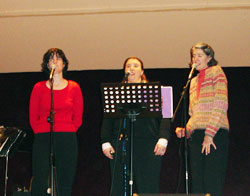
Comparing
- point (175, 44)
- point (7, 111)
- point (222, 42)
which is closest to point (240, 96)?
point (222, 42)

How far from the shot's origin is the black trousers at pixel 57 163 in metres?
3.46

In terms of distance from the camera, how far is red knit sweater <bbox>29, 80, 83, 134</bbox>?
11.7 ft

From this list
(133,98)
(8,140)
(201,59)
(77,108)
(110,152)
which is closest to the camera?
(133,98)

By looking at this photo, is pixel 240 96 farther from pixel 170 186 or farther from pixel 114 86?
pixel 114 86

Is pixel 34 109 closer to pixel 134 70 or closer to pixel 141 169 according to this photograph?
pixel 134 70

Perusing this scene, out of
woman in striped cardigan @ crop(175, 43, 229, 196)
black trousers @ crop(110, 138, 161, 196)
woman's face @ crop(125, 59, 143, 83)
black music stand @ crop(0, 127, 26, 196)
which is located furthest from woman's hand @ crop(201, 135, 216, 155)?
black music stand @ crop(0, 127, 26, 196)

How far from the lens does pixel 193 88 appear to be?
3668mm

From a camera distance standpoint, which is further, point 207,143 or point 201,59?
point 201,59

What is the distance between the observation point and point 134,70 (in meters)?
3.68

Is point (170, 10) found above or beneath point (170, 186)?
above

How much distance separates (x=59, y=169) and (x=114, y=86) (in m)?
0.94

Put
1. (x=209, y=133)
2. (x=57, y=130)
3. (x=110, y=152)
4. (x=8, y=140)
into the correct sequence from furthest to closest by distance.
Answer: (x=8, y=140), (x=57, y=130), (x=110, y=152), (x=209, y=133)

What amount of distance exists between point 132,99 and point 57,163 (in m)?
0.93

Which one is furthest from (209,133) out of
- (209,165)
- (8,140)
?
(8,140)
